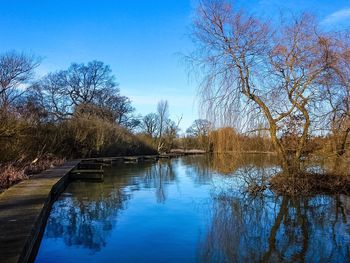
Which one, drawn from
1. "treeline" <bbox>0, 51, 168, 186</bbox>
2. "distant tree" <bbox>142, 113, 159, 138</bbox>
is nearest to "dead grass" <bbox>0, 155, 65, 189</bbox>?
"treeline" <bbox>0, 51, 168, 186</bbox>

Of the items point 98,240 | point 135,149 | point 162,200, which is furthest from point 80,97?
point 98,240

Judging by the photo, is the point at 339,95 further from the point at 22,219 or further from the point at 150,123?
the point at 150,123

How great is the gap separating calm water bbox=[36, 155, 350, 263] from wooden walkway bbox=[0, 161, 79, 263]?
17.8 inches

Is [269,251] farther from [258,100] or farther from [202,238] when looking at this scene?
[258,100]

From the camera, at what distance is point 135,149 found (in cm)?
4175

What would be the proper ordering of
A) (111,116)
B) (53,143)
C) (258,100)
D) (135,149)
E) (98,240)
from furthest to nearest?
1. (111,116)
2. (135,149)
3. (53,143)
4. (258,100)
5. (98,240)

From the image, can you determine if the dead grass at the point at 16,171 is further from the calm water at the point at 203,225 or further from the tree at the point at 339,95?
the tree at the point at 339,95

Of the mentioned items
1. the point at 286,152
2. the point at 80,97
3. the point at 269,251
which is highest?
the point at 80,97

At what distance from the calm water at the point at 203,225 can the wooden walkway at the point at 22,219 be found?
0.45 metres

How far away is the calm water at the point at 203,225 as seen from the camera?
6.42 meters

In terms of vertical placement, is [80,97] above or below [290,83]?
above

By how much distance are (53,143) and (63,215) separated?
15.0m

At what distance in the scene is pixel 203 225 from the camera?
8547 millimetres

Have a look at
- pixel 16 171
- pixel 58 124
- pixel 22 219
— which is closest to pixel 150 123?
pixel 58 124
